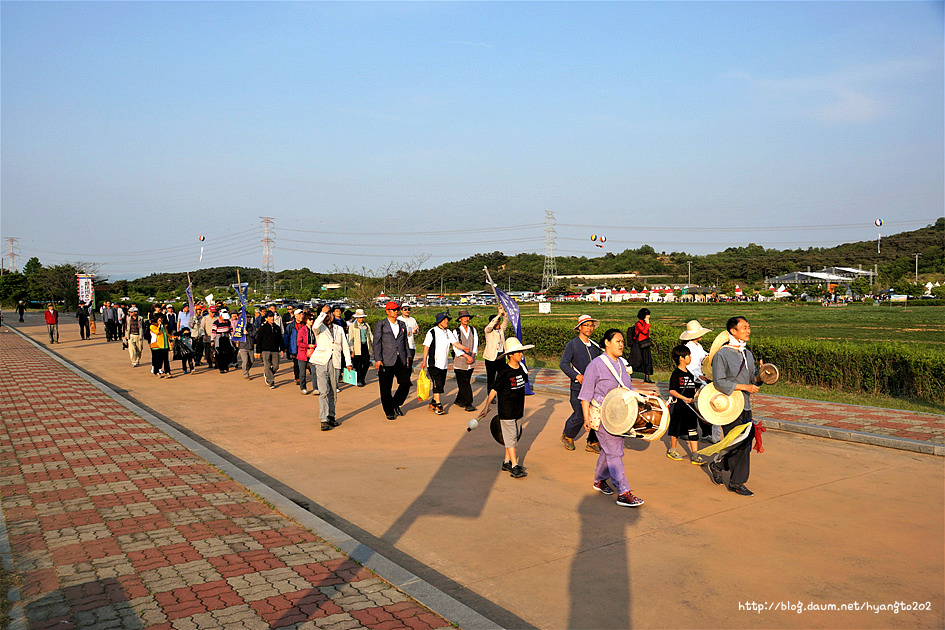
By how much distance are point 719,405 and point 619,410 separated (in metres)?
1.28

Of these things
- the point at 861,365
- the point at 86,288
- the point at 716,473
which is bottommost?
the point at 716,473

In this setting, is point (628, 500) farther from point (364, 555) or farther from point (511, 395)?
point (364, 555)

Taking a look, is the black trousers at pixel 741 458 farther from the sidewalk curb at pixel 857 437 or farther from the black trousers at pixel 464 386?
the black trousers at pixel 464 386

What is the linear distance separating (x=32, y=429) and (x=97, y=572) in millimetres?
6324

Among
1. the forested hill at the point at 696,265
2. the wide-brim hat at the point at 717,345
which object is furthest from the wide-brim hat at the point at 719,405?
the forested hill at the point at 696,265

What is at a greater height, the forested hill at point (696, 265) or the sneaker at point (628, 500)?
the forested hill at point (696, 265)

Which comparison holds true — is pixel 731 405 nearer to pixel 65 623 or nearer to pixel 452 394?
pixel 65 623

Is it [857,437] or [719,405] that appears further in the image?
[857,437]

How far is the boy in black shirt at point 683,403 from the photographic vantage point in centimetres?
840

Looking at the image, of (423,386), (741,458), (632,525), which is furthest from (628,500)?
(423,386)

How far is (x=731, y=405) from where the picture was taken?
22.7 feet

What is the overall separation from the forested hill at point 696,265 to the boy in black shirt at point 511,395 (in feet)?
315

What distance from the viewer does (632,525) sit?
5.99 m

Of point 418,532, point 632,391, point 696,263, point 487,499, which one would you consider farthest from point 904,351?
point 696,263
